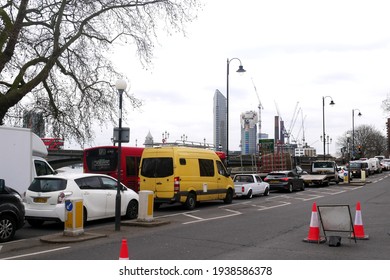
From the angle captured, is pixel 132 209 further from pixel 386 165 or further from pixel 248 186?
pixel 386 165

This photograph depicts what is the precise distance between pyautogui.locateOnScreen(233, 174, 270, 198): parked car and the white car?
1146cm

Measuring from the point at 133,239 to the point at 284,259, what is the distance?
13.8ft

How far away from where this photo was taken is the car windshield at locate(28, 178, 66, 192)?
524 inches

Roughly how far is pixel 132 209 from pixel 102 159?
257 inches

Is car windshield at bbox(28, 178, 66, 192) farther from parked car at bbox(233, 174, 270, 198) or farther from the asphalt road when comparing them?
parked car at bbox(233, 174, 270, 198)

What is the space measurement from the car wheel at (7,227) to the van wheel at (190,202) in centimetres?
845

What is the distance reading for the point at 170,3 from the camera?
24.6 meters

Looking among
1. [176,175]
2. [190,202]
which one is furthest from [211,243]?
[190,202]

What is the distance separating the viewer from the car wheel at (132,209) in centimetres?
1566

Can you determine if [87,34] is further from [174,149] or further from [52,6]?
[174,149]

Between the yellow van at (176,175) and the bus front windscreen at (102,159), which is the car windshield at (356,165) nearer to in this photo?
the yellow van at (176,175)

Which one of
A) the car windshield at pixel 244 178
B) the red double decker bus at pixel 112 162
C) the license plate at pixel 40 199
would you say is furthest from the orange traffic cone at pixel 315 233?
the car windshield at pixel 244 178

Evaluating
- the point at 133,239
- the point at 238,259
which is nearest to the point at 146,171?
the point at 133,239
